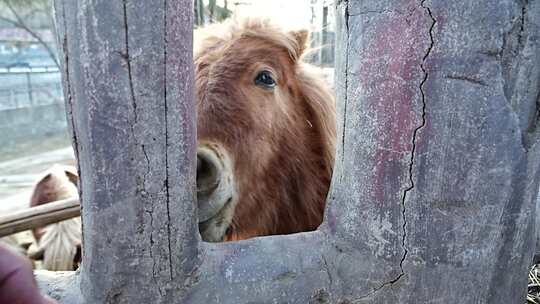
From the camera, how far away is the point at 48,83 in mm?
13133

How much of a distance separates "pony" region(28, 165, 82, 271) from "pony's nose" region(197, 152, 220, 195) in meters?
1.80

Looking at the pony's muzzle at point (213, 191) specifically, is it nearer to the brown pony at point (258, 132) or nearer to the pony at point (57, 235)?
the brown pony at point (258, 132)

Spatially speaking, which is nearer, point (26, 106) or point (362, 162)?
point (362, 162)

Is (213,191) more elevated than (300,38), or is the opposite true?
(300,38)

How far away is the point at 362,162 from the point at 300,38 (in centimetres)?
132

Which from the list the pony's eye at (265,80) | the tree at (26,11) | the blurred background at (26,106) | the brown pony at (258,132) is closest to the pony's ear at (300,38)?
the brown pony at (258,132)

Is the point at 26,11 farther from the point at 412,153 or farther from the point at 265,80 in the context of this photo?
the point at 412,153

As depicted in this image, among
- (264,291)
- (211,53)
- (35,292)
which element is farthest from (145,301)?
(211,53)

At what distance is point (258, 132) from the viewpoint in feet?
5.75

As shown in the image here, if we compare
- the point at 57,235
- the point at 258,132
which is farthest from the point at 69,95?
the point at 57,235

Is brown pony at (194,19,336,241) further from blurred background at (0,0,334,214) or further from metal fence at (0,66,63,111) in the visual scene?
metal fence at (0,66,63,111)

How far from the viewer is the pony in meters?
3.24

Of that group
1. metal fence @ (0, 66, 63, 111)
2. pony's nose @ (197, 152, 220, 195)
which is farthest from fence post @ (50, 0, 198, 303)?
metal fence @ (0, 66, 63, 111)

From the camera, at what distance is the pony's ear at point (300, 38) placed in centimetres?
206
